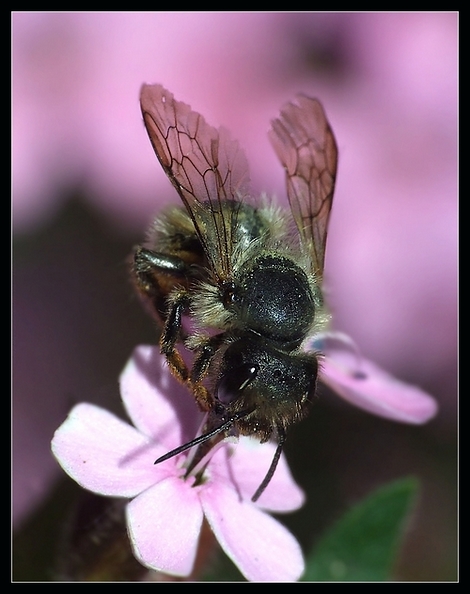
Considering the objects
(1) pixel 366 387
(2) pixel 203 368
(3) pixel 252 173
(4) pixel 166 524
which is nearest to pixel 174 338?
(2) pixel 203 368

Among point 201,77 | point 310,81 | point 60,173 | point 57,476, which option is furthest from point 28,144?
point 57,476

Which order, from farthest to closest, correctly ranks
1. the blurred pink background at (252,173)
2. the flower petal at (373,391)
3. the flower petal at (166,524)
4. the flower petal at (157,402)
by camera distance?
1. the blurred pink background at (252,173)
2. the flower petal at (373,391)
3. the flower petal at (157,402)
4. the flower petal at (166,524)

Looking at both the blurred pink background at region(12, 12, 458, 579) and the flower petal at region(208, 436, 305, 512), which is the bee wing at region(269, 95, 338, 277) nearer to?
the flower petal at region(208, 436, 305, 512)

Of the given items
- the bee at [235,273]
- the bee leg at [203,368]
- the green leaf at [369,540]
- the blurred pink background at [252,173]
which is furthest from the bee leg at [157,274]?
the blurred pink background at [252,173]

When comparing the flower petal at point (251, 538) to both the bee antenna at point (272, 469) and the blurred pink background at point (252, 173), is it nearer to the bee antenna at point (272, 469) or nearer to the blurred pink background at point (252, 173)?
the bee antenna at point (272, 469)

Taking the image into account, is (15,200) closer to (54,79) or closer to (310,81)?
(54,79)

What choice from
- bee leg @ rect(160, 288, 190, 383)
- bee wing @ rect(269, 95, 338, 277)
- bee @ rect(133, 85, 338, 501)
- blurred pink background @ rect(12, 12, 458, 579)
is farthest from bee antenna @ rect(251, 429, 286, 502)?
blurred pink background @ rect(12, 12, 458, 579)

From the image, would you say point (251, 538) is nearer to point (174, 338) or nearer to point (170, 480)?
point (170, 480)

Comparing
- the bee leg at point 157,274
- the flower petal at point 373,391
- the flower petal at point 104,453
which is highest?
the bee leg at point 157,274
